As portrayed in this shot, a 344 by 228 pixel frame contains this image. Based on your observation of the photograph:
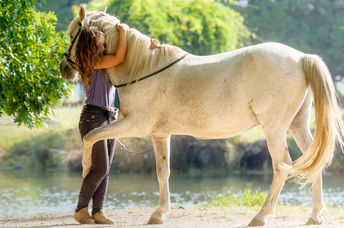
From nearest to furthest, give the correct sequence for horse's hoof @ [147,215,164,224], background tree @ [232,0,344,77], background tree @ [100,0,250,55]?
horse's hoof @ [147,215,164,224]
background tree @ [100,0,250,55]
background tree @ [232,0,344,77]

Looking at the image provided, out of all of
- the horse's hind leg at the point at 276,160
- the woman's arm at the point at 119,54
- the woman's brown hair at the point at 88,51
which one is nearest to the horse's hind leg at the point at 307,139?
the horse's hind leg at the point at 276,160

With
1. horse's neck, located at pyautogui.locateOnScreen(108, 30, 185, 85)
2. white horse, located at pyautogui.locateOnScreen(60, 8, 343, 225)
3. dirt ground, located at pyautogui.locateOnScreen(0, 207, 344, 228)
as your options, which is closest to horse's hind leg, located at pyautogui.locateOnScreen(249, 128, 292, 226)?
Answer: white horse, located at pyautogui.locateOnScreen(60, 8, 343, 225)

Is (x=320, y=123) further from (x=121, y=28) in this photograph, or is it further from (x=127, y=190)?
(x=127, y=190)

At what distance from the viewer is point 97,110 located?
529 cm

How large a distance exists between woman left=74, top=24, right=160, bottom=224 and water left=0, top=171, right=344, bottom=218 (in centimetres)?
342

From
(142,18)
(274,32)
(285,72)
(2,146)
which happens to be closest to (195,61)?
(285,72)

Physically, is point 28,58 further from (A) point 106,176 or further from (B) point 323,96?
(B) point 323,96

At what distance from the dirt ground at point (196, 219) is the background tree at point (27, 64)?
1303 millimetres

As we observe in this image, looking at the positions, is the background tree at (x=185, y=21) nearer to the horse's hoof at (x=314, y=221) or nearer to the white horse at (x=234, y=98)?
the white horse at (x=234, y=98)

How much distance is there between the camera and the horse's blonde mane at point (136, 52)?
16.3 feet

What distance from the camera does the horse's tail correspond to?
4496 millimetres

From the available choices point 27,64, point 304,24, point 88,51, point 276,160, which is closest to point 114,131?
point 88,51

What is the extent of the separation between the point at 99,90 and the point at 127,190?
733 cm

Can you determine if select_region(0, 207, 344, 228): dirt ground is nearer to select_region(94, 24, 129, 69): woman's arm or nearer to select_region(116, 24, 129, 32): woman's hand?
select_region(94, 24, 129, 69): woman's arm
